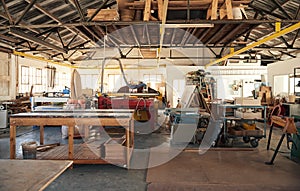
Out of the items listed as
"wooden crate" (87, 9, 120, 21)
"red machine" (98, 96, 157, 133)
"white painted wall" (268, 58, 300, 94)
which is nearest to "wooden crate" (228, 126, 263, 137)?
"red machine" (98, 96, 157, 133)

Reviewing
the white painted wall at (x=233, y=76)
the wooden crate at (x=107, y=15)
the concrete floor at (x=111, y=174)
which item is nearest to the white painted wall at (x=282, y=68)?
the white painted wall at (x=233, y=76)

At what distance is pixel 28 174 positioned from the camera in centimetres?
178

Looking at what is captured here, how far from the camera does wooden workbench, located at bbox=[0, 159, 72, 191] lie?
159 cm

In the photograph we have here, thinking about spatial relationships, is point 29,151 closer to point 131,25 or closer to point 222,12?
point 131,25

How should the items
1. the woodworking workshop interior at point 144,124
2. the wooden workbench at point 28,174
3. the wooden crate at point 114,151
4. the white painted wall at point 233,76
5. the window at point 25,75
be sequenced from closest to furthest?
the wooden workbench at point 28,174
the woodworking workshop interior at point 144,124
the wooden crate at point 114,151
the window at point 25,75
the white painted wall at point 233,76

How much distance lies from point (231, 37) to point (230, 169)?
2893mm

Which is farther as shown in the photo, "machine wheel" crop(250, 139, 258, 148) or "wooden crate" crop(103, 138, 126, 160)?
"machine wheel" crop(250, 139, 258, 148)

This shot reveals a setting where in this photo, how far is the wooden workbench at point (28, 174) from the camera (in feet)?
5.21

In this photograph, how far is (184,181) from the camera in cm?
382

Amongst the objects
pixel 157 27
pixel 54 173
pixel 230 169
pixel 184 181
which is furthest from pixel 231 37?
pixel 54 173

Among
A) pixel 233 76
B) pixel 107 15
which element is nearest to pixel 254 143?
pixel 107 15

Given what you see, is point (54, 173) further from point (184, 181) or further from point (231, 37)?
point (231, 37)

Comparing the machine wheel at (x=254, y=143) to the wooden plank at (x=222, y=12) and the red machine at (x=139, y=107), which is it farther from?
the wooden plank at (x=222, y=12)

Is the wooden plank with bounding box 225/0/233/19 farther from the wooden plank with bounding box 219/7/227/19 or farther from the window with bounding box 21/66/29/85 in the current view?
the window with bounding box 21/66/29/85
